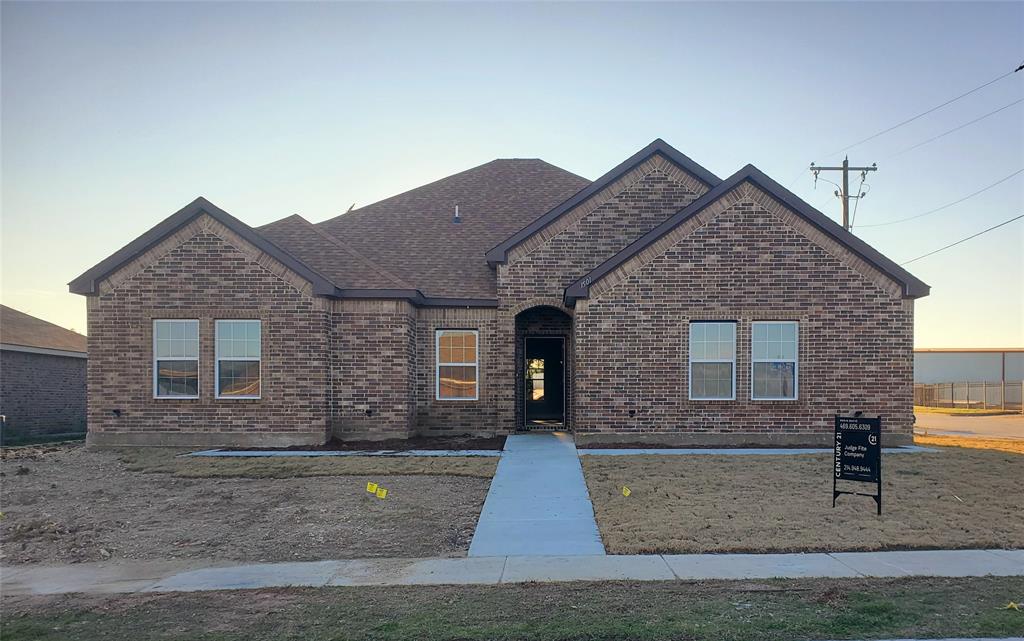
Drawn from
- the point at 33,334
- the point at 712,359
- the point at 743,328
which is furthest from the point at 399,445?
the point at 33,334

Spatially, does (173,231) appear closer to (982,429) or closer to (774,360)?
(774,360)

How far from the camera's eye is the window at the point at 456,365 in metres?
17.2

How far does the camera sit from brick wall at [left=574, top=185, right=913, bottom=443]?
1493 centimetres

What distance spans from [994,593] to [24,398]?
26.9m

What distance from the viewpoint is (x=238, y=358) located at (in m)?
15.4

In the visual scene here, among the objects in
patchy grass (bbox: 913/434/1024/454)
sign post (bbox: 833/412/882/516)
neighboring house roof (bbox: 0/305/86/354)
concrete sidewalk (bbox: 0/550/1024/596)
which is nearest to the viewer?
concrete sidewalk (bbox: 0/550/1024/596)

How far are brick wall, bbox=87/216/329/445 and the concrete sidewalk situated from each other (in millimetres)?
7240

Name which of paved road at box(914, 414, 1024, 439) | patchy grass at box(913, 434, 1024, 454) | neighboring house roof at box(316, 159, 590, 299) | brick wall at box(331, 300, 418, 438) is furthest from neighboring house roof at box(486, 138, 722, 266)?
paved road at box(914, 414, 1024, 439)

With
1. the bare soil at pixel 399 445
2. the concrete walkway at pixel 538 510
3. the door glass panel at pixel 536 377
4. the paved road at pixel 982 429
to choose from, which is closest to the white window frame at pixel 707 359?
the concrete walkway at pixel 538 510

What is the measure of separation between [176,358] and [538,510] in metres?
9.57

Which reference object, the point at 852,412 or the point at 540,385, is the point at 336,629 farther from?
the point at 540,385

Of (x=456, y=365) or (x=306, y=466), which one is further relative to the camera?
(x=456, y=365)

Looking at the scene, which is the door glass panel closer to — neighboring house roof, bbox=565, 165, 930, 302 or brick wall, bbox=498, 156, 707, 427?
brick wall, bbox=498, 156, 707, 427

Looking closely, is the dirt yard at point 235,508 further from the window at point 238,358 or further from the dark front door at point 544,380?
the dark front door at point 544,380
